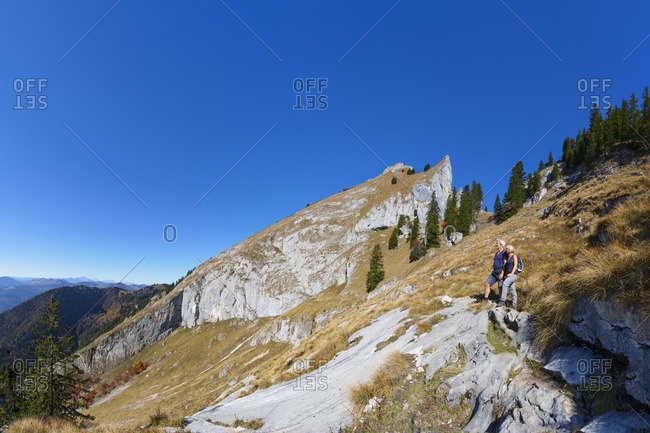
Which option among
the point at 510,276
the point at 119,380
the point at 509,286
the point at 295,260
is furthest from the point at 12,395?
the point at 119,380

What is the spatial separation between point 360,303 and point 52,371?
43848 millimetres

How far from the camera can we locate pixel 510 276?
887 cm

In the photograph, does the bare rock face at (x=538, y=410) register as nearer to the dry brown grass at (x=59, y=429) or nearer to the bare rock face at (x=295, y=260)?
the dry brown grass at (x=59, y=429)

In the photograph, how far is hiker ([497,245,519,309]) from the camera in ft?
28.7

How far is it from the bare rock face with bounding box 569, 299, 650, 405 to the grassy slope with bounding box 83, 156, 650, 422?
0.60 metres

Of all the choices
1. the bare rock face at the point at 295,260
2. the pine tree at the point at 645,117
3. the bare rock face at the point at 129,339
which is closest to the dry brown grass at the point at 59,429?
the pine tree at the point at 645,117

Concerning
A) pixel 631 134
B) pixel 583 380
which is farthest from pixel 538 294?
pixel 631 134

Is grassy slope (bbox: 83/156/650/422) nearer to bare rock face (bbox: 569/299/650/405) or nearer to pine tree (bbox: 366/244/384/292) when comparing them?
bare rock face (bbox: 569/299/650/405)

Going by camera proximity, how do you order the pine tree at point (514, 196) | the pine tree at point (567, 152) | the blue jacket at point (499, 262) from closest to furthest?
1. the blue jacket at point (499, 262)
2. the pine tree at point (514, 196)
3. the pine tree at point (567, 152)

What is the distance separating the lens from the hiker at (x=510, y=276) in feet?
28.7

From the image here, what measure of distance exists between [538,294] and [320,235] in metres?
112

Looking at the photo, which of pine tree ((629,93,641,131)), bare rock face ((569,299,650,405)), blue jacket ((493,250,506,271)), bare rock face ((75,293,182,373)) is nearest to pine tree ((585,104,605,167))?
pine tree ((629,93,641,131))

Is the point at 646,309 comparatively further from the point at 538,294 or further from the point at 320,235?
the point at 320,235

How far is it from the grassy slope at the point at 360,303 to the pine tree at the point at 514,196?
798cm
